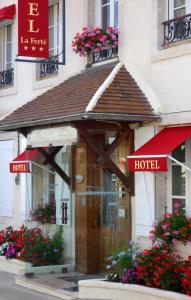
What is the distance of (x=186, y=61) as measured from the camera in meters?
9.79

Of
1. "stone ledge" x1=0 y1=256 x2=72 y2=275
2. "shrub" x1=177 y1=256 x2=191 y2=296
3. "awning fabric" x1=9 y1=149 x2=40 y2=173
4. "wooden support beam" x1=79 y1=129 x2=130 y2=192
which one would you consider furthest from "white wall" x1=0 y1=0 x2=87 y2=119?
"shrub" x1=177 y1=256 x2=191 y2=296

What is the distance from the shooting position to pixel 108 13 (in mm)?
12078

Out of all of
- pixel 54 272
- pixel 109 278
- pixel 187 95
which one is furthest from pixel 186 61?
pixel 54 272

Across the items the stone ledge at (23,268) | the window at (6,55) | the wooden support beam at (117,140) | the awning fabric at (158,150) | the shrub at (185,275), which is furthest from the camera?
the window at (6,55)

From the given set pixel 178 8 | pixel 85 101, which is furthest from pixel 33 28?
pixel 178 8

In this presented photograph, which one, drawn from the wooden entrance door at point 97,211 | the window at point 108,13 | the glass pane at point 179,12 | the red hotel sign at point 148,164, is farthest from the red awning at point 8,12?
the red hotel sign at point 148,164

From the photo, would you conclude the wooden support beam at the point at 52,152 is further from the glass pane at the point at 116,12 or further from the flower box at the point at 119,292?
the flower box at the point at 119,292

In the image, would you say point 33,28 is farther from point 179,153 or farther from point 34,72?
point 179,153

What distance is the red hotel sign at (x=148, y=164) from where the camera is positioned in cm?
937

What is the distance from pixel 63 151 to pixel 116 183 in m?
1.15

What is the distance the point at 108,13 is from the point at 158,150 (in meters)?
3.55

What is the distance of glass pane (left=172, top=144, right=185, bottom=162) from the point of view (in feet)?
33.3

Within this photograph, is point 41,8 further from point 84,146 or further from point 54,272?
point 54,272

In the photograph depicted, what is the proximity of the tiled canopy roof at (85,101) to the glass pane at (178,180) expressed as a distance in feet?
3.02
